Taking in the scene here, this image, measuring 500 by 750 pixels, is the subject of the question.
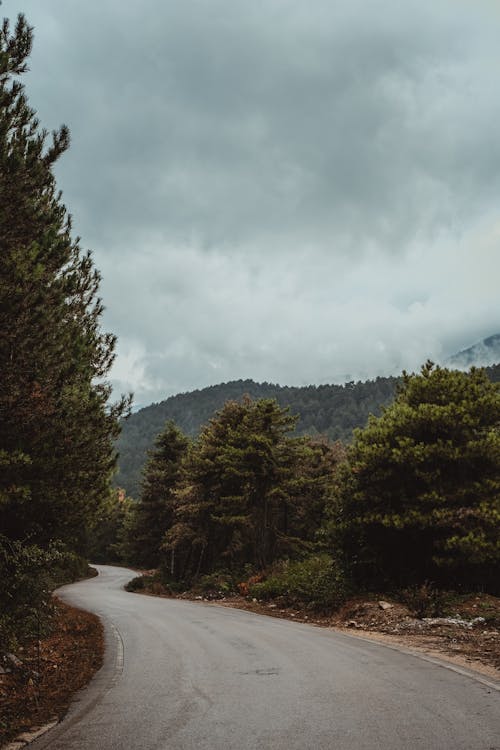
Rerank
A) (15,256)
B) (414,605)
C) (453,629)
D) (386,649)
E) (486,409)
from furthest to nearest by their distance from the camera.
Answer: (486,409), (414,605), (453,629), (386,649), (15,256)

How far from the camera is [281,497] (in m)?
30.5

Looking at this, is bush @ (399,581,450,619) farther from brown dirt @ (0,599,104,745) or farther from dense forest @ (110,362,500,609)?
brown dirt @ (0,599,104,745)

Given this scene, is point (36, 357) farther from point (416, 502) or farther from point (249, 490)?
point (249, 490)

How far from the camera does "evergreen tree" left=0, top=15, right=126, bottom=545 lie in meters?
7.32

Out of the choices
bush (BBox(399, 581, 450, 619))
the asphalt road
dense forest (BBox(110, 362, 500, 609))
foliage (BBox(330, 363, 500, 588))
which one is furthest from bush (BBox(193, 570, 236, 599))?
the asphalt road

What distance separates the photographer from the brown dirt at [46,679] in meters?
6.56

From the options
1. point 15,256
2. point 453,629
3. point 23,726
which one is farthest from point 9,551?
point 453,629

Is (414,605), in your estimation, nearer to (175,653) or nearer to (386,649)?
(386,649)

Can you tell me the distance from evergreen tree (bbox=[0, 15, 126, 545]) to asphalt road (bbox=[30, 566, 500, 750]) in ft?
10.4

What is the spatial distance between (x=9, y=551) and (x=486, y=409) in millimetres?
15057

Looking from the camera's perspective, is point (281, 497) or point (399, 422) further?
point (281, 497)

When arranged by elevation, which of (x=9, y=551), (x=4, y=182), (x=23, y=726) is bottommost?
(x=23, y=726)

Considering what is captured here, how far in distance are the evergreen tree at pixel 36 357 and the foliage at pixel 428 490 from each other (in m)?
10.4

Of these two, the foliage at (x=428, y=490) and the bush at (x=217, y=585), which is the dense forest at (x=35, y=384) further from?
the bush at (x=217, y=585)
